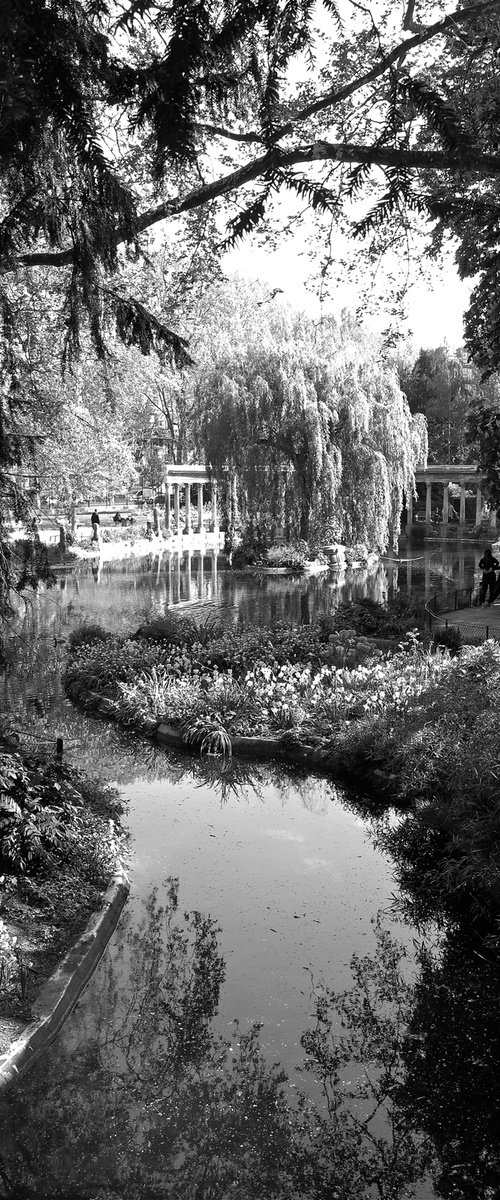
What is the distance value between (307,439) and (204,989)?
21070mm

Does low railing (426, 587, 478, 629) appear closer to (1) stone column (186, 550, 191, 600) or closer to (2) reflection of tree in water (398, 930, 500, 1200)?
(1) stone column (186, 550, 191, 600)

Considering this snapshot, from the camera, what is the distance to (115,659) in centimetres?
1338

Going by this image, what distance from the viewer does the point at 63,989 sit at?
4.82 m

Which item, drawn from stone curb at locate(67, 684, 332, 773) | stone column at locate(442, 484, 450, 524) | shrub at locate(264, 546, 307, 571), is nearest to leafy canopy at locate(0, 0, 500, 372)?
stone curb at locate(67, 684, 332, 773)

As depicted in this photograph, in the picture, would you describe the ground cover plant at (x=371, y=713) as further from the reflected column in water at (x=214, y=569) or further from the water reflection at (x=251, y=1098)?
the reflected column in water at (x=214, y=569)

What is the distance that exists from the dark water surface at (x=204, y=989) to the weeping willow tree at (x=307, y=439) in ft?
51.1

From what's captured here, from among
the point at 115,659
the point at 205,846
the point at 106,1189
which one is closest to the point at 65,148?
the point at 106,1189

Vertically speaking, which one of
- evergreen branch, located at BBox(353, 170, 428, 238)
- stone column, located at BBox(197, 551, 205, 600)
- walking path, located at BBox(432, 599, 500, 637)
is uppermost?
evergreen branch, located at BBox(353, 170, 428, 238)

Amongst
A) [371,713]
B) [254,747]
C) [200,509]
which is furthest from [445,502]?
[254,747]

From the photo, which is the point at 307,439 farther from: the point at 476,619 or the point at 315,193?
the point at 315,193

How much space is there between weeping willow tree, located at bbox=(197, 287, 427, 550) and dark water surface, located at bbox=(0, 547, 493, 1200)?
15589mm

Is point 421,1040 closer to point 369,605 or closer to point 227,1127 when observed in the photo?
point 227,1127

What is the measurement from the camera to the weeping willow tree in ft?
81.8

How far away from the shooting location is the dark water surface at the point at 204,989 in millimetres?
3707
